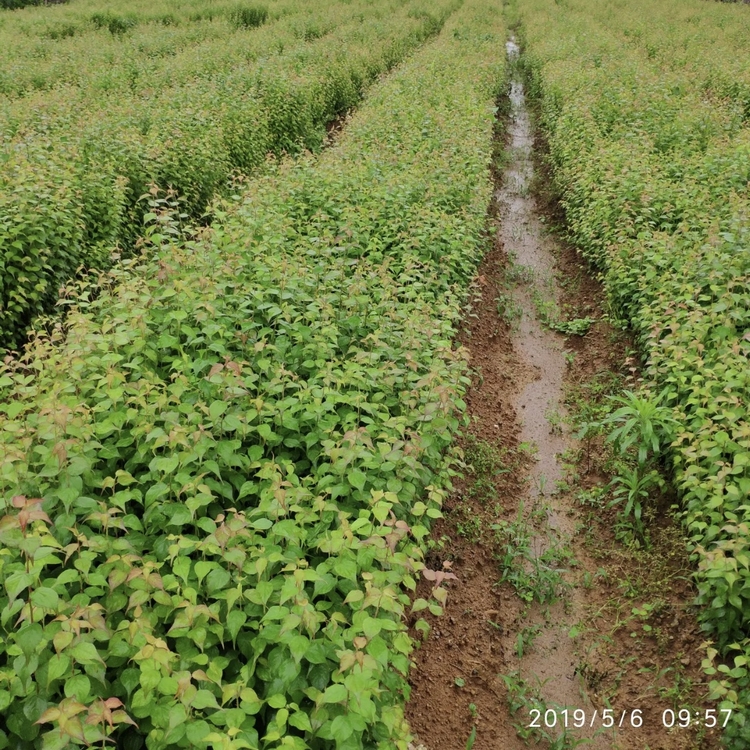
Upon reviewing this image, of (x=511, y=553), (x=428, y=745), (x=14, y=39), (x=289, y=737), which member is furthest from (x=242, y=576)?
(x=14, y=39)

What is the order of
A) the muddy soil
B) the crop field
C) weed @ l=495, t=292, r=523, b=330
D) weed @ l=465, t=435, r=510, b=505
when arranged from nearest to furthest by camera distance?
the crop field → the muddy soil → weed @ l=465, t=435, r=510, b=505 → weed @ l=495, t=292, r=523, b=330

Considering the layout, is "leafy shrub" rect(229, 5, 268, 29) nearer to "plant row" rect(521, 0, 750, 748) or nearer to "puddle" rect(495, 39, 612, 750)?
"plant row" rect(521, 0, 750, 748)

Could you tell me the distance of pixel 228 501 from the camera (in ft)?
11.9

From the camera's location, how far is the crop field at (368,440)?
106 inches

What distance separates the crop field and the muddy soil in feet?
0.08

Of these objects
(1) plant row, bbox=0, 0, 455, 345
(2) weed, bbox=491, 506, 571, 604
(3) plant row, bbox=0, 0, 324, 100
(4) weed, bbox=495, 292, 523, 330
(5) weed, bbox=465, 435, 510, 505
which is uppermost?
(3) plant row, bbox=0, 0, 324, 100

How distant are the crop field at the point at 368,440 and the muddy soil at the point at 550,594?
24 mm

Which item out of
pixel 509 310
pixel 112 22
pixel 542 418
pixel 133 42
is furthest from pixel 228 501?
pixel 112 22

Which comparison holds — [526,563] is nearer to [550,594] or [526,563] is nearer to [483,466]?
[550,594]

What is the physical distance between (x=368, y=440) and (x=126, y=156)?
7220 millimetres

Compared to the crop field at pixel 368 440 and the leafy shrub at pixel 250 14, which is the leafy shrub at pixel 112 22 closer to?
the leafy shrub at pixel 250 14

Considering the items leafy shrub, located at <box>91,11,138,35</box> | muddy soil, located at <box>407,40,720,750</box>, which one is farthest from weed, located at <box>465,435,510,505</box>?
leafy shrub, located at <box>91,11,138,35</box>

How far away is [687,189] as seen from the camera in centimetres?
815

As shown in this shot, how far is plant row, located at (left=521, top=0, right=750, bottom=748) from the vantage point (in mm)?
3945
